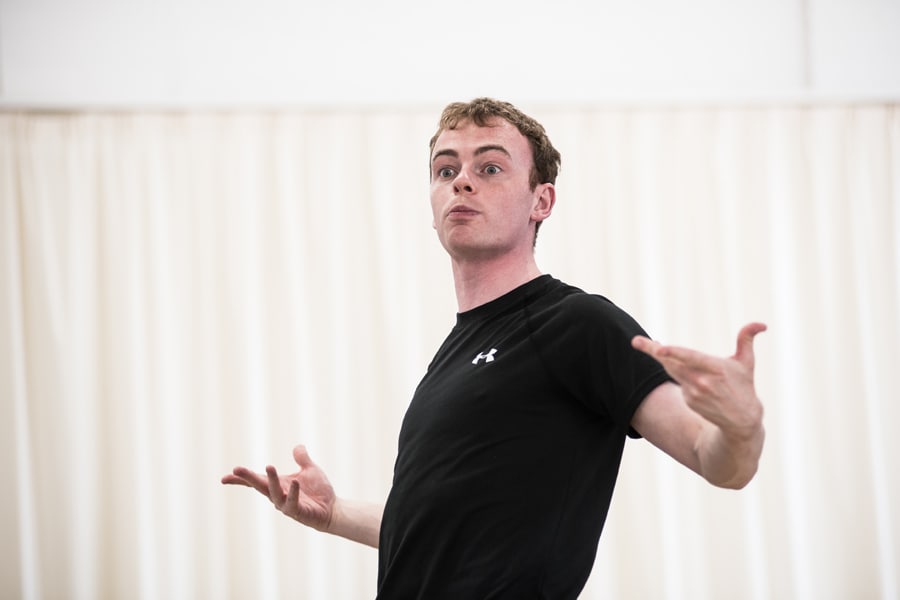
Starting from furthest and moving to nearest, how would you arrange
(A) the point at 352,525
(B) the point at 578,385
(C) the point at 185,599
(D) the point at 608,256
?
(D) the point at 608,256 < (C) the point at 185,599 < (A) the point at 352,525 < (B) the point at 578,385

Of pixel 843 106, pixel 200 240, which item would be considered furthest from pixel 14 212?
pixel 843 106

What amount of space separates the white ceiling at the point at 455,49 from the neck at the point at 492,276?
2.13m

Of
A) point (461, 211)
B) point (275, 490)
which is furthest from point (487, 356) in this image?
point (275, 490)

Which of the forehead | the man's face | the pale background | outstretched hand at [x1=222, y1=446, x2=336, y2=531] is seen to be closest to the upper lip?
the man's face

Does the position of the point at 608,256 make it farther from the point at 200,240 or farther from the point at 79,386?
the point at 79,386

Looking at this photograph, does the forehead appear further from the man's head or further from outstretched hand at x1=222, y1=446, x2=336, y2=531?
outstretched hand at x1=222, y1=446, x2=336, y2=531

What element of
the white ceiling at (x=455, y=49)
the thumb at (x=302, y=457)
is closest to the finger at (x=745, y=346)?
the thumb at (x=302, y=457)

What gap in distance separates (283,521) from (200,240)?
116 cm

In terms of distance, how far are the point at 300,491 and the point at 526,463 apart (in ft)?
2.00

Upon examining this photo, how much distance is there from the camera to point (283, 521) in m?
3.25

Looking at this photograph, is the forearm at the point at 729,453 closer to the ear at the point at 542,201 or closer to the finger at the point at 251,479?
the ear at the point at 542,201

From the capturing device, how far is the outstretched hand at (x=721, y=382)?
0.89 metres

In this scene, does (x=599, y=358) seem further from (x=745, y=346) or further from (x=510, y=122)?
(x=510, y=122)

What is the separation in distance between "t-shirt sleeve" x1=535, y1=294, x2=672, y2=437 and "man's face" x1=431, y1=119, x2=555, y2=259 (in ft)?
0.89
